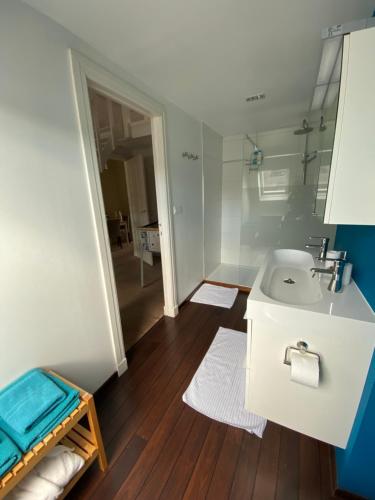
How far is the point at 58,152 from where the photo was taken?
Result: 1141 mm

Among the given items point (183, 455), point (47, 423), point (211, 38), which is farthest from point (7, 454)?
point (211, 38)

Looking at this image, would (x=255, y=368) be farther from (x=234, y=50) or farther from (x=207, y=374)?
(x=234, y=50)

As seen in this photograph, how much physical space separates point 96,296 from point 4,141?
3.20ft

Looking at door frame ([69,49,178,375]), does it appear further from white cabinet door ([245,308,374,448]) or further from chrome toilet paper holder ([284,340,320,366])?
chrome toilet paper holder ([284,340,320,366])

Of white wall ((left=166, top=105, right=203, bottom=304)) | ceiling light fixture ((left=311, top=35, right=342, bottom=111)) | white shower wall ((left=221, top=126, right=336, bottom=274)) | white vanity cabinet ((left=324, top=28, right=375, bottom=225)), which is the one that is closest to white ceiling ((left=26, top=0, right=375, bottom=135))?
ceiling light fixture ((left=311, top=35, right=342, bottom=111))

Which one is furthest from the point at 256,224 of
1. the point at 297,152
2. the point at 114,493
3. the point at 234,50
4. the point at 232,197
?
the point at 114,493

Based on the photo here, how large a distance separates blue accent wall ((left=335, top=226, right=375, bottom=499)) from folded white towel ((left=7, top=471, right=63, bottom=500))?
1303 millimetres

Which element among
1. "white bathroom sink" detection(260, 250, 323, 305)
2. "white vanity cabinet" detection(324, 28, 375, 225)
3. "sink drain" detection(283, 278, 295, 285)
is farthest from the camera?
"sink drain" detection(283, 278, 295, 285)

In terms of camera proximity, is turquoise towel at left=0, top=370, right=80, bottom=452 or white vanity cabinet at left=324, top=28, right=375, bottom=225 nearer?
white vanity cabinet at left=324, top=28, right=375, bottom=225

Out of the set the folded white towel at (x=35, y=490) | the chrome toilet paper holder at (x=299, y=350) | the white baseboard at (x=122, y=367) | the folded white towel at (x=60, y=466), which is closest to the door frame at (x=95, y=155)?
the white baseboard at (x=122, y=367)

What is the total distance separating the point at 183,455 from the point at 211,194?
3.00 meters

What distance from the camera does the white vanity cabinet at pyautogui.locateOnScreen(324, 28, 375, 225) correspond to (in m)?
0.72

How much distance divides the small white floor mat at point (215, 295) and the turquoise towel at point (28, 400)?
1.97 m

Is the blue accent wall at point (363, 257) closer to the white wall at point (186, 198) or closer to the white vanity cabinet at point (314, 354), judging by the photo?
the white vanity cabinet at point (314, 354)
